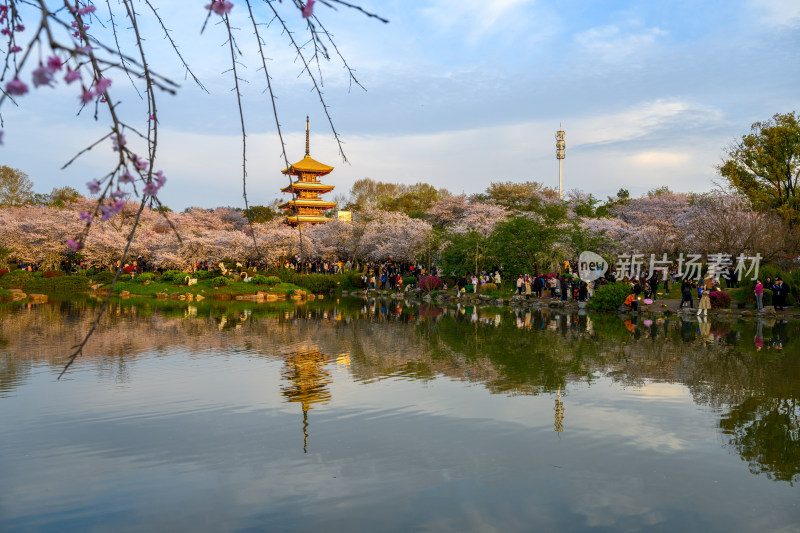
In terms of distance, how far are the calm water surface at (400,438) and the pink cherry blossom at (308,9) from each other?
4331 mm

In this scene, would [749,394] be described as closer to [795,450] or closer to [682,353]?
[795,450]

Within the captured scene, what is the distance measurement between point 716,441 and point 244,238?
145ft

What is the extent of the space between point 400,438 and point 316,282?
35.8 m

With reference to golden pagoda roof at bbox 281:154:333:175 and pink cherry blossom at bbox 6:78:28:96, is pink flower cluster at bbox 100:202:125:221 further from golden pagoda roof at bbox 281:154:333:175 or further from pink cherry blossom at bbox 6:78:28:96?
golden pagoda roof at bbox 281:154:333:175

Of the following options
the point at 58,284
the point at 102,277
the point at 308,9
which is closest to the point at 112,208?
the point at 308,9

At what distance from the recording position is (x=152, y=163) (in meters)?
2.39

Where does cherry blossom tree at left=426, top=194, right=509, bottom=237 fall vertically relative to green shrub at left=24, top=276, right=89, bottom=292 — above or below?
above

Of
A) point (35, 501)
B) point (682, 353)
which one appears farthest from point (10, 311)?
point (682, 353)

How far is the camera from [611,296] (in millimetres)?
27469

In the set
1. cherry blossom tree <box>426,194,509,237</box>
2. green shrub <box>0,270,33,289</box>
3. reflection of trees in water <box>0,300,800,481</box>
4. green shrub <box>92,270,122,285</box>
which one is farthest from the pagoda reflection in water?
cherry blossom tree <box>426,194,509,237</box>

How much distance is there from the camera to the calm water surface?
5.66 metres

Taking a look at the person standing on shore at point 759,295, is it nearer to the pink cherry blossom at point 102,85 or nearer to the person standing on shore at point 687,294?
the person standing on shore at point 687,294

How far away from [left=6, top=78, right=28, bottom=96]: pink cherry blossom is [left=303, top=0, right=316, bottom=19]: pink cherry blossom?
1.22 metres

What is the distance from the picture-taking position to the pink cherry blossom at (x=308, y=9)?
2.71 meters
